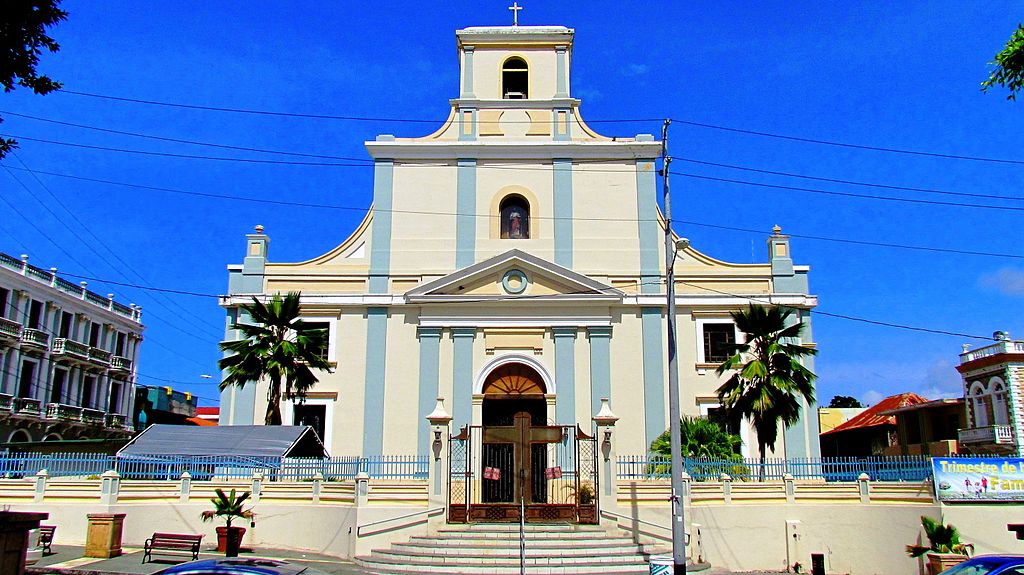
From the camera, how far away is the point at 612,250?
29.2 meters

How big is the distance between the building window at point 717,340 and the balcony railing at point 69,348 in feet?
109

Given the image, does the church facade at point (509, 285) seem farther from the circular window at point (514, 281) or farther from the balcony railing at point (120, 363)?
the balcony railing at point (120, 363)

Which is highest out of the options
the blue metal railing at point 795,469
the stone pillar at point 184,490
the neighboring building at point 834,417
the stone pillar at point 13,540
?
the neighboring building at point 834,417

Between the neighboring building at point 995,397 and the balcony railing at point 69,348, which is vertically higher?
the balcony railing at point 69,348

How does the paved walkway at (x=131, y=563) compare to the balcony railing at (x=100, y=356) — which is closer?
the paved walkway at (x=131, y=563)

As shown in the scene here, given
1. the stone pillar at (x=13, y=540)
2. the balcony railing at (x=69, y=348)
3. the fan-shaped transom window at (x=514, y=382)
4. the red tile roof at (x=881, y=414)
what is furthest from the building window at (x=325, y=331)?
the red tile roof at (x=881, y=414)

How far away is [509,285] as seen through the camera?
28.0 m

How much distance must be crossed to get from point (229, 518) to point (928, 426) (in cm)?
3862

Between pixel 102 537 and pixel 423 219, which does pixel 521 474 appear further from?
pixel 423 219

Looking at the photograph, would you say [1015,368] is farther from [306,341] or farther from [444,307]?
[306,341]

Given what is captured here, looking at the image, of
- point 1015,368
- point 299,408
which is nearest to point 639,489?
point 299,408

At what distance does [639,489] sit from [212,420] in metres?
55.0

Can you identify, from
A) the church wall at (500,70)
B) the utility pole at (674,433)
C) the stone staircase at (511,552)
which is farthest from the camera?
the church wall at (500,70)

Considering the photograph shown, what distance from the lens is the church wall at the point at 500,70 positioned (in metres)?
30.8
